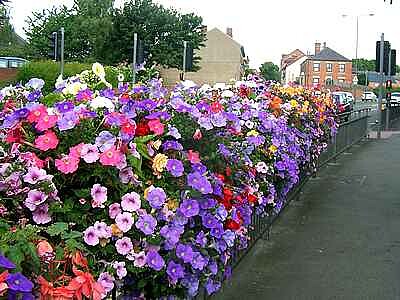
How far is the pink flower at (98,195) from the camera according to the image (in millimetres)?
2793

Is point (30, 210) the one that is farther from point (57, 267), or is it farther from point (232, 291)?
point (232, 291)

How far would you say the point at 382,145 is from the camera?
19.7 metres

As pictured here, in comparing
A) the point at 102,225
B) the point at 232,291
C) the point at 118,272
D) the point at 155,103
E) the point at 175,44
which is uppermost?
the point at 175,44

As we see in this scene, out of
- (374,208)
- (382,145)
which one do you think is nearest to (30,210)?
(374,208)

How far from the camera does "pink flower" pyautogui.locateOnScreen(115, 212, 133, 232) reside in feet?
8.98

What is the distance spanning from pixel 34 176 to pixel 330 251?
15.3 feet

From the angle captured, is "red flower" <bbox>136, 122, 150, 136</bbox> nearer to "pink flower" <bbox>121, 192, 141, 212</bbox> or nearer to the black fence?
"pink flower" <bbox>121, 192, 141, 212</bbox>

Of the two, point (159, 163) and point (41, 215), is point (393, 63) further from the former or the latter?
point (41, 215)

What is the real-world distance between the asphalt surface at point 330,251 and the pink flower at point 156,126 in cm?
183

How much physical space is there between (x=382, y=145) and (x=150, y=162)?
57.2 ft

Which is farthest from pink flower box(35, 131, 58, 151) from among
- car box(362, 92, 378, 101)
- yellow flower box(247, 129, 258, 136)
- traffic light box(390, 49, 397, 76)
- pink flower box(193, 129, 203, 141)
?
car box(362, 92, 378, 101)

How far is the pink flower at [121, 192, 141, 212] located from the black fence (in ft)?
1.16

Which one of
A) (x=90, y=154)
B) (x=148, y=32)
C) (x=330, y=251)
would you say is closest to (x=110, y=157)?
(x=90, y=154)

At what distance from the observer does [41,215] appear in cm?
268
